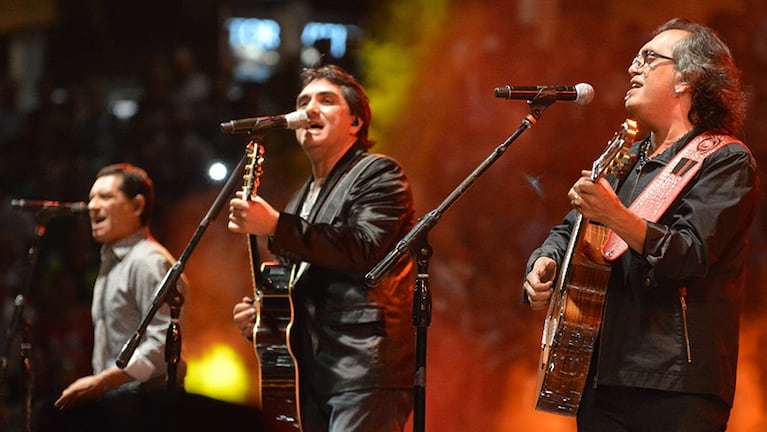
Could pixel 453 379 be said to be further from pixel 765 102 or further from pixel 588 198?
pixel 588 198

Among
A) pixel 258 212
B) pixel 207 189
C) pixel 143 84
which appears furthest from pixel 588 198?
pixel 143 84

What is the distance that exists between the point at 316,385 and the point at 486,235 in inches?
104

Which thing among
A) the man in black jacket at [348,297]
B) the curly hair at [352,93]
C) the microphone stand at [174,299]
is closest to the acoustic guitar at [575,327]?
the man in black jacket at [348,297]

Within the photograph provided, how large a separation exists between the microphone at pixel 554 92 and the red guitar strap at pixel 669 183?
40cm

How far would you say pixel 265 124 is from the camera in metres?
4.01

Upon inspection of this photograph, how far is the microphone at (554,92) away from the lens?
3.58 meters

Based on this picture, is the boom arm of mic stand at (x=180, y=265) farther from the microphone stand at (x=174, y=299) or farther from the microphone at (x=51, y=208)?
the microphone at (x=51, y=208)

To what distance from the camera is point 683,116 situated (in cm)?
349

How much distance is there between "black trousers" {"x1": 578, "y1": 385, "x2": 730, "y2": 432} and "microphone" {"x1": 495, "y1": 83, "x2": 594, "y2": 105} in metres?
1.02

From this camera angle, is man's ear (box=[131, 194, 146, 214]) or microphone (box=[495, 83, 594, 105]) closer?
microphone (box=[495, 83, 594, 105])

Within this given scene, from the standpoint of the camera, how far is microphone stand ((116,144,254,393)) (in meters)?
4.08

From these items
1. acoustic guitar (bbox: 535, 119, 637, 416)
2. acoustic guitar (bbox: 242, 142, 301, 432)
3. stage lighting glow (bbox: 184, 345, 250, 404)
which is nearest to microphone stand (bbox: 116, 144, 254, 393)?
acoustic guitar (bbox: 242, 142, 301, 432)

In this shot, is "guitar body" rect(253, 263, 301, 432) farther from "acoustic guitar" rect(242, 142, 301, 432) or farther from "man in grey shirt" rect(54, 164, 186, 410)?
"man in grey shirt" rect(54, 164, 186, 410)

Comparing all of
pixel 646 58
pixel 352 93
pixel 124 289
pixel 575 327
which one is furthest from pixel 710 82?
pixel 124 289
